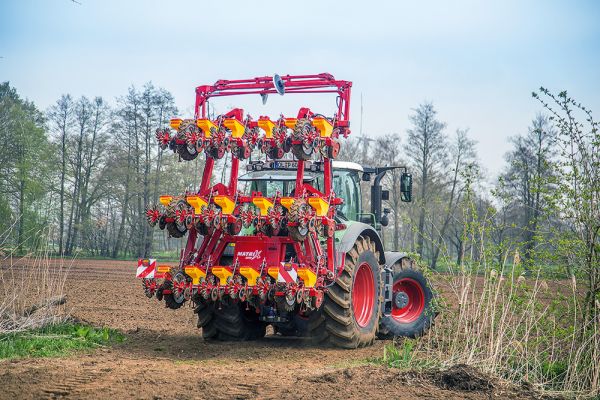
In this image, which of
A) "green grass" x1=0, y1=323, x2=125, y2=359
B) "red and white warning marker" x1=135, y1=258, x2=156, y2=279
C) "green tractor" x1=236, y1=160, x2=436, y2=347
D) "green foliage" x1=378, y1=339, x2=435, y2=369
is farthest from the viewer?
"green tractor" x1=236, y1=160, x2=436, y2=347

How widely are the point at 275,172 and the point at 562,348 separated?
15.2 ft

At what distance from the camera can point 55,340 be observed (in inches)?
357

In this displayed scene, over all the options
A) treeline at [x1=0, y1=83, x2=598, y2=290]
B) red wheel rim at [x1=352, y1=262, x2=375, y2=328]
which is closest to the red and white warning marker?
red wheel rim at [x1=352, y1=262, x2=375, y2=328]

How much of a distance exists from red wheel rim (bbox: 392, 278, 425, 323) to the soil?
4.92 ft

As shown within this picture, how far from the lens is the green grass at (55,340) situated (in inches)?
329

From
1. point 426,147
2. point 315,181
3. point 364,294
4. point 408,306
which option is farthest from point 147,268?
point 426,147

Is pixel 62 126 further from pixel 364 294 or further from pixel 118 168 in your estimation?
pixel 364 294

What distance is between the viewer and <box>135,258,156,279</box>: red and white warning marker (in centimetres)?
904

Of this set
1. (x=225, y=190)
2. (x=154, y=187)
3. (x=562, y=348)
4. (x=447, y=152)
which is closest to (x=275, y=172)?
(x=225, y=190)

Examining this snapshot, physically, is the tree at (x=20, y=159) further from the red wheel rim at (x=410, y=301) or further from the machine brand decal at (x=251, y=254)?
the machine brand decal at (x=251, y=254)

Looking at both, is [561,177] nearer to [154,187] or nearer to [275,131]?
[275,131]

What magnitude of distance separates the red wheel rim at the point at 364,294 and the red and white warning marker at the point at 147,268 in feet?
9.17

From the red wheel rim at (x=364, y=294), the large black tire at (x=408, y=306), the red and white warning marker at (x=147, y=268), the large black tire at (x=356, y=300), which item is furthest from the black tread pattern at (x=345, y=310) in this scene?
the red and white warning marker at (x=147, y=268)

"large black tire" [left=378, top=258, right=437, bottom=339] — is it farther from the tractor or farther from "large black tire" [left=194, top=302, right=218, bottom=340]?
"large black tire" [left=194, top=302, right=218, bottom=340]
